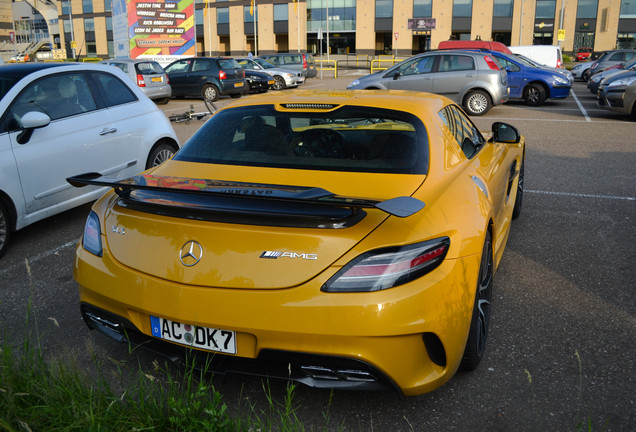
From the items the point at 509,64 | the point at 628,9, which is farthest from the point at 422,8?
the point at 509,64

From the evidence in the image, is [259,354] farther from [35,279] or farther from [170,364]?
[35,279]

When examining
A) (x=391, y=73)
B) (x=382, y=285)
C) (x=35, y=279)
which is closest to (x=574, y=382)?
(x=382, y=285)

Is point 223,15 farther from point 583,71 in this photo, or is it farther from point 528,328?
point 528,328

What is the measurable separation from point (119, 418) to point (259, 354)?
60 cm

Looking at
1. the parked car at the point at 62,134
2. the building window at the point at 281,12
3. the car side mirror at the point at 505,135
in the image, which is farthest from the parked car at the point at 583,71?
the building window at the point at 281,12

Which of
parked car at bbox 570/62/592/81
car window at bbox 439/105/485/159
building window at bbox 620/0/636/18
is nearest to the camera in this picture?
car window at bbox 439/105/485/159

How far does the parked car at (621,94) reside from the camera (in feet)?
44.5

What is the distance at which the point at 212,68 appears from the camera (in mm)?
20891

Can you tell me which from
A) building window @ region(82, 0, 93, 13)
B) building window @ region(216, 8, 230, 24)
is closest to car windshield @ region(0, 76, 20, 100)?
building window @ region(216, 8, 230, 24)

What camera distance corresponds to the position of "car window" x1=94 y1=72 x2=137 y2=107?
6215mm

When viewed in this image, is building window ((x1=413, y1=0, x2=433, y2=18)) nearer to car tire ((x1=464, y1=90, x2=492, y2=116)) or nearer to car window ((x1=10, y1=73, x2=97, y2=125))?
car tire ((x1=464, y1=90, x2=492, y2=116))

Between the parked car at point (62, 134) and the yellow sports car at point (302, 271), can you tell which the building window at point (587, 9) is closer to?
the parked car at point (62, 134)

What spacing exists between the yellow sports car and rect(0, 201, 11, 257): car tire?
2.26 metres

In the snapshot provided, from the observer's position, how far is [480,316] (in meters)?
3.03
